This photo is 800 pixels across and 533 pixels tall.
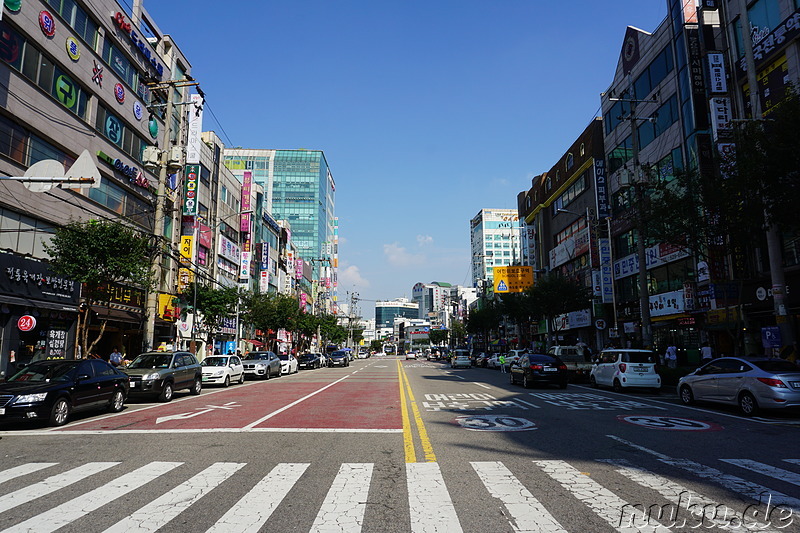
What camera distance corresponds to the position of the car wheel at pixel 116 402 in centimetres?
1368

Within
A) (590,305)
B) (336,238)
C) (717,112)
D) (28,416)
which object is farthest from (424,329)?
(28,416)

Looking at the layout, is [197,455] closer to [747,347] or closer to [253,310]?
[747,347]

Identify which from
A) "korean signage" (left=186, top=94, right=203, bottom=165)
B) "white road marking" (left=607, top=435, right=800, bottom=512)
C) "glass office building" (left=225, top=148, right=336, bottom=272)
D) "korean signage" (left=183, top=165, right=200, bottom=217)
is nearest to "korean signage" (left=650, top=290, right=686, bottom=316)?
"white road marking" (left=607, top=435, right=800, bottom=512)

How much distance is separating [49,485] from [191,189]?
32.7m

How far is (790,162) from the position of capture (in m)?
13.6

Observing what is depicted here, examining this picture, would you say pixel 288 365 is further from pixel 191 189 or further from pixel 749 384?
pixel 749 384

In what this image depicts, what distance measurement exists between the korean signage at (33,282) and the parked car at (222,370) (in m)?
6.62

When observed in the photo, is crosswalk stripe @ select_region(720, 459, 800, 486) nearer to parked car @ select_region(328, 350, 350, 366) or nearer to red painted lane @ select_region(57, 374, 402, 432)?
red painted lane @ select_region(57, 374, 402, 432)

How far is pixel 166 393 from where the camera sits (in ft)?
54.7

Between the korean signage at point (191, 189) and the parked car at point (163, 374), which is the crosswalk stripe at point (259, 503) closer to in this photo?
the parked car at point (163, 374)

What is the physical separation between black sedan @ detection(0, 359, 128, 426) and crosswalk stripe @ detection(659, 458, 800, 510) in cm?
1177

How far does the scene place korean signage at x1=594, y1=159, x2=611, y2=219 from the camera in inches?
1606

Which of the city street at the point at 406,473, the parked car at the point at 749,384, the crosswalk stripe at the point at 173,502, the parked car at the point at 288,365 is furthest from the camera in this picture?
the parked car at the point at 288,365

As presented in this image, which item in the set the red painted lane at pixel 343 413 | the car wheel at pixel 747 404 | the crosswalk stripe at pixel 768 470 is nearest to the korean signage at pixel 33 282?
the red painted lane at pixel 343 413
